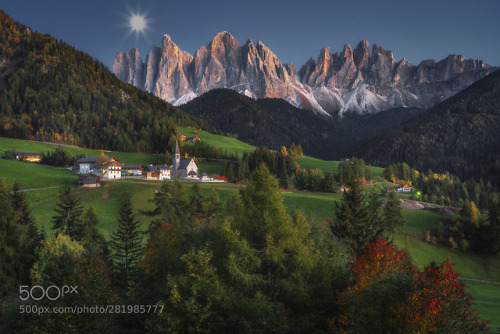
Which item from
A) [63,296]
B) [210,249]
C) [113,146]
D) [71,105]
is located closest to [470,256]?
[210,249]

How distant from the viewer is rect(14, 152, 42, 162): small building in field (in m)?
117

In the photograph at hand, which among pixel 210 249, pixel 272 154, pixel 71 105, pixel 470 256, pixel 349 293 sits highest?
pixel 71 105

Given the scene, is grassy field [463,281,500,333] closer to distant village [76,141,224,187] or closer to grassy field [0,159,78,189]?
distant village [76,141,224,187]

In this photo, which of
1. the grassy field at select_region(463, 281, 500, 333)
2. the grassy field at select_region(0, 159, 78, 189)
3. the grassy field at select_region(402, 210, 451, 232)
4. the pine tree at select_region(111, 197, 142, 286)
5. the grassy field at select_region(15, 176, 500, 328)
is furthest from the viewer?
the grassy field at select_region(0, 159, 78, 189)

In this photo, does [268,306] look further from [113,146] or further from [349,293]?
[113,146]

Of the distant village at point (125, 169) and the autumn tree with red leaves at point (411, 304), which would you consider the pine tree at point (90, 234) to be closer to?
the autumn tree with red leaves at point (411, 304)

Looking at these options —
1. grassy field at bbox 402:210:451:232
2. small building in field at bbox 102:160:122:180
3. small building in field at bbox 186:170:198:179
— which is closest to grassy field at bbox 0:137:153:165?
small building in field at bbox 186:170:198:179

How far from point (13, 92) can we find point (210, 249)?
9390 inches

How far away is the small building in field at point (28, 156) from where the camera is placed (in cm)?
11694

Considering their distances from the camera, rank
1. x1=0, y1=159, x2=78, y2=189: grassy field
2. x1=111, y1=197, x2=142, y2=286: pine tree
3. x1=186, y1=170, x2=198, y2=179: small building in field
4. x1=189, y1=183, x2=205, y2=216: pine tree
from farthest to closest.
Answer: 1. x1=186, y1=170, x2=198, y2=179: small building in field
2. x1=0, y1=159, x2=78, y2=189: grassy field
3. x1=189, y1=183, x2=205, y2=216: pine tree
4. x1=111, y1=197, x2=142, y2=286: pine tree

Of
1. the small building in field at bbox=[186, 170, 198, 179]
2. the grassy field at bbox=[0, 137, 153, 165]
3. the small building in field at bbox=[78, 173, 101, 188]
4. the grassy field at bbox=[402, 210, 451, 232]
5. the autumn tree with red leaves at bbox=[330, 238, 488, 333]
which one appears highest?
the grassy field at bbox=[0, 137, 153, 165]

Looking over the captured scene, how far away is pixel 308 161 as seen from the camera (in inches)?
6658

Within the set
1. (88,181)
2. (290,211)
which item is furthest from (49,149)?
(290,211)

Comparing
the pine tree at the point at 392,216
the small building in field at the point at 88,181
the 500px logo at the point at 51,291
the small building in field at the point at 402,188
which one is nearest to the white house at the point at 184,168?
the small building in field at the point at 88,181
